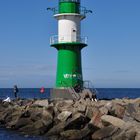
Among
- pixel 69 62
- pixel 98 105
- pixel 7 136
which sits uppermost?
pixel 69 62

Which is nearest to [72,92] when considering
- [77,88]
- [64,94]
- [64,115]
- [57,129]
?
[64,94]

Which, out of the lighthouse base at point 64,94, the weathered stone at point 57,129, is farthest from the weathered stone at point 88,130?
the lighthouse base at point 64,94

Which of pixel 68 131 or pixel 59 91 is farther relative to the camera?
pixel 59 91

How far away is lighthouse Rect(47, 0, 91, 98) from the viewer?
29.5 meters

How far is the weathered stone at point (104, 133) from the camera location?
19344mm

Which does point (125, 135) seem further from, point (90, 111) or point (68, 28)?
point (68, 28)

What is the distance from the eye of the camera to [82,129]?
21094 millimetres

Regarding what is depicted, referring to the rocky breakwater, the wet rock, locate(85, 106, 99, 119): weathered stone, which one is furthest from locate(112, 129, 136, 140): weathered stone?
locate(85, 106, 99, 119): weathered stone

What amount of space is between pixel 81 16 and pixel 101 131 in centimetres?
1150

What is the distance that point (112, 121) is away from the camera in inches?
800

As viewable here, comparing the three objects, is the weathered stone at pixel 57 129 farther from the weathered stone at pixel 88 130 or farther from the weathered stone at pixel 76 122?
the weathered stone at pixel 88 130

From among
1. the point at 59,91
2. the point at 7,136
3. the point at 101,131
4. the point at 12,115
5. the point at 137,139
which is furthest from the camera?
the point at 59,91

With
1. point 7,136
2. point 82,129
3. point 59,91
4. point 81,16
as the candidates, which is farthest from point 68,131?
point 81,16

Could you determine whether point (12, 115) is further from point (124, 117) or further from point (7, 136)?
point (124, 117)
